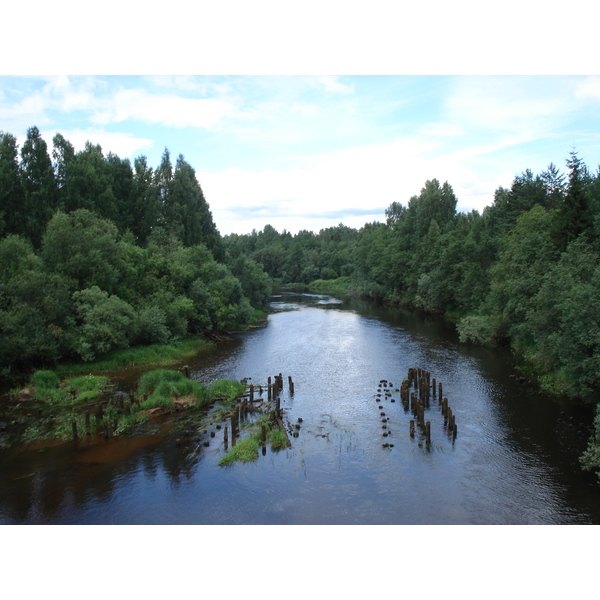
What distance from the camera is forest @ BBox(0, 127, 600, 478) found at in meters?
33.7

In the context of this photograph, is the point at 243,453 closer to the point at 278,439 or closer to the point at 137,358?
the point at 278,439

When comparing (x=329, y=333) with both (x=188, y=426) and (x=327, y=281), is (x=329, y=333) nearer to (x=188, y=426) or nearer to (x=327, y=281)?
(x=188, y=426)

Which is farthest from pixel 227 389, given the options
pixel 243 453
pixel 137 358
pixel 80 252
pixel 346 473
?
pixel 80 252

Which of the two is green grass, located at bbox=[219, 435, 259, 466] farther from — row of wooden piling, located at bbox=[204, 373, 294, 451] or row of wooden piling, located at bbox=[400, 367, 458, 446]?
row of wooden piling, located at bbox=[400, 367, 458, 446]

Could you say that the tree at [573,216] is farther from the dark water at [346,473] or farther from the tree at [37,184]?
the tree at [37,184]

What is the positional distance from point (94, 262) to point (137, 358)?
32.5ft

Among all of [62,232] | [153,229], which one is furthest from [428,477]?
[153,229]

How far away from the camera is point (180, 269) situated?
2228 inches

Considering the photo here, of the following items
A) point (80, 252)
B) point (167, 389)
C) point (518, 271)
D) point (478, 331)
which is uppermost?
point (80, 252)

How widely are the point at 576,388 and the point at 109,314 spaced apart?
35551 millimetres

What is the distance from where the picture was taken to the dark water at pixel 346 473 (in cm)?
1912

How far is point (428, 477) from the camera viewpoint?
2198 centimetres

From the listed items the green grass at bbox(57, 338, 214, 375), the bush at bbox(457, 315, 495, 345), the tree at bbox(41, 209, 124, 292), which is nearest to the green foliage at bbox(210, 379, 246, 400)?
the green grass at bbox(57, 338, 214, 375)

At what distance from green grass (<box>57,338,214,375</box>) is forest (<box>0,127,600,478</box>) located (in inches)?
35.5
